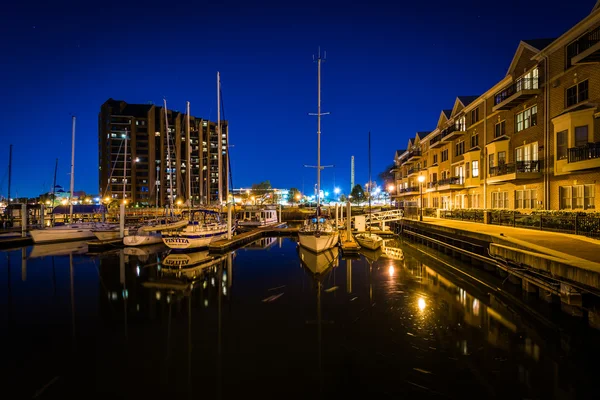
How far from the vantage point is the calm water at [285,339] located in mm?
7570

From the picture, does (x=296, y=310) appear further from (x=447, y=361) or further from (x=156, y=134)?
(x=156, y=134)

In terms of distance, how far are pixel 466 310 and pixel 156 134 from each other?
115 meters

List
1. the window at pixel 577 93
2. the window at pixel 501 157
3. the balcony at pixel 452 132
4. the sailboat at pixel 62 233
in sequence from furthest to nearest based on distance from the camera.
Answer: the balcony at pixel 452 132, the sailboat at pixel 62 233, the window at pixel 501 157, the window at pixel 577 93

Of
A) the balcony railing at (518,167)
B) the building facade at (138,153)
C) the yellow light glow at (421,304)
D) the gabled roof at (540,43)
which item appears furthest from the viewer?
the building facade at (138,153)

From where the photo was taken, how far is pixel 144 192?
10588cm

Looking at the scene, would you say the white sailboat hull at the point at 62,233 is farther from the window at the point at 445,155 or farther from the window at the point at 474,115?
the window at the point at 445,155

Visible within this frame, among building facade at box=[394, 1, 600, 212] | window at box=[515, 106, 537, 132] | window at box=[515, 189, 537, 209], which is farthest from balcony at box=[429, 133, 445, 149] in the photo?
window at box=[515, 189, 537, 209]

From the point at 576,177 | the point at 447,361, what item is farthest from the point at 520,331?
the point at 576,177

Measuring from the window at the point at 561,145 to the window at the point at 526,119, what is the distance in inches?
145

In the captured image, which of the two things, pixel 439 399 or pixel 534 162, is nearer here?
pixel 439 399

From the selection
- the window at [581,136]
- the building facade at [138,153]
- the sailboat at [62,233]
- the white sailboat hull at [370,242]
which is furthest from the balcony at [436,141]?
the building facade at [138,153]

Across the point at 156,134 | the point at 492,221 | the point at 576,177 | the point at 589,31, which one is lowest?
the point at 492,221

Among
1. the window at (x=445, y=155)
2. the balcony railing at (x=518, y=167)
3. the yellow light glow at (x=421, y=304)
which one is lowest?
the yellow light glow at (x=421, y=304)

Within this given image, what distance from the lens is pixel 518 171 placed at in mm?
26375
